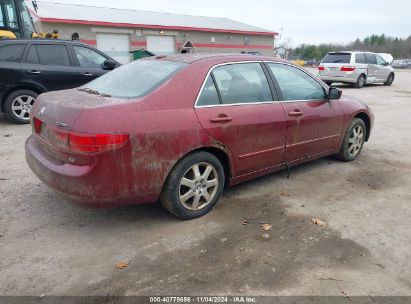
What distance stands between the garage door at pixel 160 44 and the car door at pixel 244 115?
23973 millimetres

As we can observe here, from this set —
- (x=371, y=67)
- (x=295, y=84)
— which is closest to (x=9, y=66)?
(x=295, y=84)

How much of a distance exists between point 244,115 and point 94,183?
1.70m

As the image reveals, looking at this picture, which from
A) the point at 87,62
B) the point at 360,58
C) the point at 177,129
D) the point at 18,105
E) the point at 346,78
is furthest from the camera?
the point at 360,58

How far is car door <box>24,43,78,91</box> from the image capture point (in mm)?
7809

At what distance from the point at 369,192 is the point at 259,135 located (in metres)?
1.59

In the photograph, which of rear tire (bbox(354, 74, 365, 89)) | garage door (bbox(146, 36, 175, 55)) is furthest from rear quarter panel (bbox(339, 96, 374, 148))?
garage door (bbox(146, 36, 175, 55))

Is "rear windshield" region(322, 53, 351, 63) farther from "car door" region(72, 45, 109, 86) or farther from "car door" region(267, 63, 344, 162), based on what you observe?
"car door" region(267, 63, 344, 162)

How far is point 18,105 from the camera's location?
780 cm

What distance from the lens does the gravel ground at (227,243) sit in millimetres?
2773

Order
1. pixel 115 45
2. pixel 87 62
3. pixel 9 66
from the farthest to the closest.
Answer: pixel 115 45, pixel 87 62, pixel 9 66

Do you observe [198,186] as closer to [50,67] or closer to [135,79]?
[135,79]

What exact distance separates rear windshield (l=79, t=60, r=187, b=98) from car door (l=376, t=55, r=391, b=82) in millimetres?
17006

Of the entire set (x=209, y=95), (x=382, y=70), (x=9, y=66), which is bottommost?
(x=382, y=70)

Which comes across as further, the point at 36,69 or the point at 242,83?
the point at 36,69
